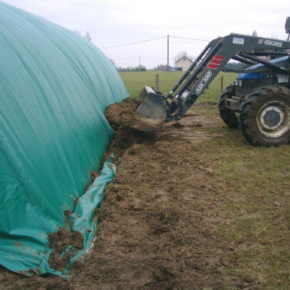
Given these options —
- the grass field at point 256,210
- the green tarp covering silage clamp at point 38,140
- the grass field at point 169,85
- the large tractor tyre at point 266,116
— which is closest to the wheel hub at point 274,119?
the large tractor tyre at point 266,116

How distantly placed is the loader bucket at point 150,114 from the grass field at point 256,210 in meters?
1.23

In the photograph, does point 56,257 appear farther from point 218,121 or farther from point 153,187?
point 218,121

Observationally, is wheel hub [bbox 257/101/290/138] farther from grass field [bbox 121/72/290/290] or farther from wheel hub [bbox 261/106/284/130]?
grass field [bbox 121/72/290/290]

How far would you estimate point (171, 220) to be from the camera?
12.8ft

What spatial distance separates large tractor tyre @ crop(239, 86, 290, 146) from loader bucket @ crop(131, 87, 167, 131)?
1838 mm

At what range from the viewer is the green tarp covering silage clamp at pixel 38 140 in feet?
10.6

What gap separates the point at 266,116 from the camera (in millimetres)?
6988

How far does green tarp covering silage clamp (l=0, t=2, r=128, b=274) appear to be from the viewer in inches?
127

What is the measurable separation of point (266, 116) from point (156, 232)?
4550 millimetres

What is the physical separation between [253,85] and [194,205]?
16.0ft

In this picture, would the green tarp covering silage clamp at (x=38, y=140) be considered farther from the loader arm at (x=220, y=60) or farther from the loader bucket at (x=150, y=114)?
the loader arm at (x=220, y=60)

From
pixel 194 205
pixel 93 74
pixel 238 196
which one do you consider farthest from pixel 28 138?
pixel 93 74

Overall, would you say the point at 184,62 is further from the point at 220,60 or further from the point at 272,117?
the point at 272,117

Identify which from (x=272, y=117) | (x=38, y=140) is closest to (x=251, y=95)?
(x=272, y=117)
